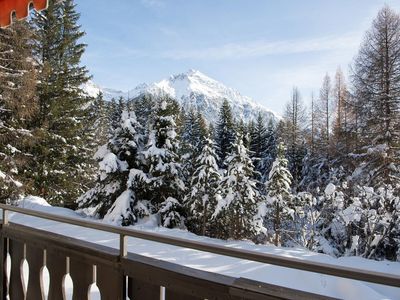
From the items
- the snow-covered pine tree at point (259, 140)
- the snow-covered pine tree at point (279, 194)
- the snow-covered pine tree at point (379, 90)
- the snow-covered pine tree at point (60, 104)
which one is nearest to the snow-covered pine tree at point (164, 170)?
the snow-covered pine tree at point (279, 194)

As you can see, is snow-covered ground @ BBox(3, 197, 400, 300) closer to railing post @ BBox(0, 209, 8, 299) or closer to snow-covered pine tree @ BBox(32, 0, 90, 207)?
railing post @ BBox(0, 209, 8, 299)

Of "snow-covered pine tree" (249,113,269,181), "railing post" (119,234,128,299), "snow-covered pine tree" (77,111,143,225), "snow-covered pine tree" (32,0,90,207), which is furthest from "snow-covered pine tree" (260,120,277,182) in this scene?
"railing post" (119,234,128,299)

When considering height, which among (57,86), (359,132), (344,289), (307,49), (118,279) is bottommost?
(344,289)

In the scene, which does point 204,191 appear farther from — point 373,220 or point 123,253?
point 123,253

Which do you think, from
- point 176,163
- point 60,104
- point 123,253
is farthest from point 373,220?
point 60,104

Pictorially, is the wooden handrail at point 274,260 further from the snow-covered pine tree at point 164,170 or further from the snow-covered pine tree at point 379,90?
the snow-covered pine tree at point 379,90

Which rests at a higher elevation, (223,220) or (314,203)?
(314,203)

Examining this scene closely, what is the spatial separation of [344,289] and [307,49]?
15.0 meters

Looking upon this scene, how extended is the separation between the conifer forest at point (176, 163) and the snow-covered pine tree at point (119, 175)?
0.05 meters

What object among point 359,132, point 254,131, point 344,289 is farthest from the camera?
point 254,131

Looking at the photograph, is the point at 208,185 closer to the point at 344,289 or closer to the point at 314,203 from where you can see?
the point at 314,203

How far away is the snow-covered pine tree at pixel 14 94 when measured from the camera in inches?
537

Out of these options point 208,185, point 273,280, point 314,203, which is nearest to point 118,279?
point 273,280

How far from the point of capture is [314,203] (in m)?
12.3
